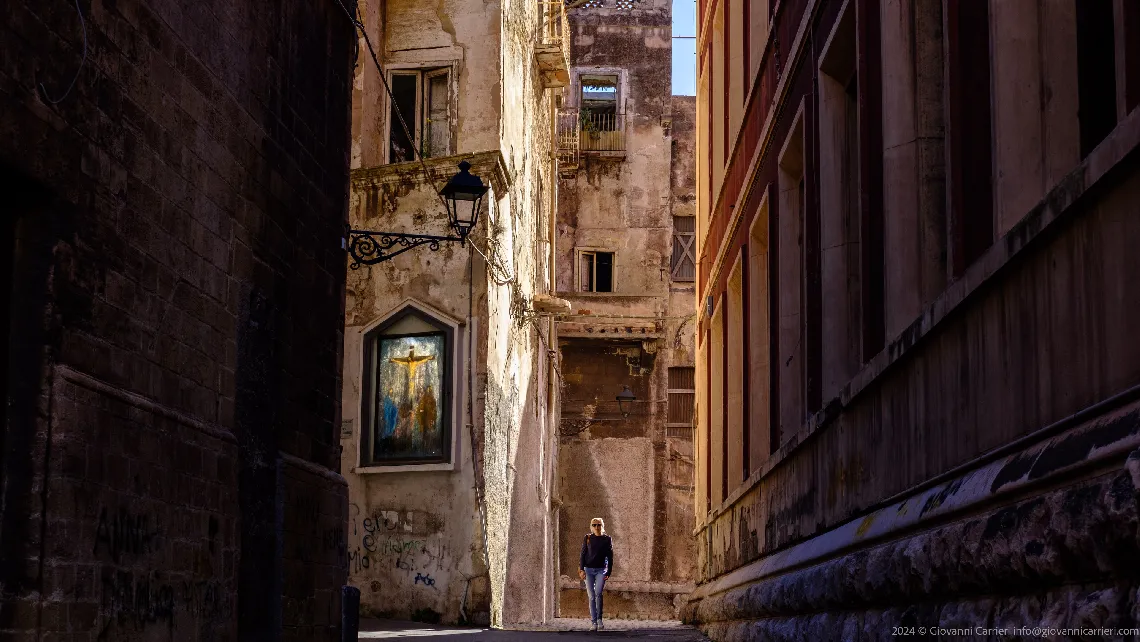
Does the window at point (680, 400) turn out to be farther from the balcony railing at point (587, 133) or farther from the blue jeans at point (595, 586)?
the blue jeans at point (595, 586)

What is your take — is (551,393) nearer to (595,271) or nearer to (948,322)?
(595,271)

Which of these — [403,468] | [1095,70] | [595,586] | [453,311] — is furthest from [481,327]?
[1095,70]

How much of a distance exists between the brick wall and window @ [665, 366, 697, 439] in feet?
82.3

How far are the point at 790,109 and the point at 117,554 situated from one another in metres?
6.61

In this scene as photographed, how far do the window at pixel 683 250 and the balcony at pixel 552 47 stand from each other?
943 cm

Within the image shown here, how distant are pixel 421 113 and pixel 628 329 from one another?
16.0 meters

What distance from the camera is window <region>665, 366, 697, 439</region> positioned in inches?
1457

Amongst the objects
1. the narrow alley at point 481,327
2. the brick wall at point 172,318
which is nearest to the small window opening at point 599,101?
the narrow alley at point 481,327

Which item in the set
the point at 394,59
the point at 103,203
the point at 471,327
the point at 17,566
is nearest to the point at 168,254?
the point at 103,203

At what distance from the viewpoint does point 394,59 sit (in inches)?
869

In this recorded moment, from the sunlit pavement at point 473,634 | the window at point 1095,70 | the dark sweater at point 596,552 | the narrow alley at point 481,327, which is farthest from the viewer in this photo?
the dark sweater at point 596,552

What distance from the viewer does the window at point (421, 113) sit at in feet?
70.9

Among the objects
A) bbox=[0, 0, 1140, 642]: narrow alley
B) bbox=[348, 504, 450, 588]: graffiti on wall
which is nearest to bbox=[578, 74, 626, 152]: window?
bbox=[0, 0, 1140, 642]: narrow alley

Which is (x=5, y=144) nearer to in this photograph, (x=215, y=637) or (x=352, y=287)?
(x=215, y=637)
